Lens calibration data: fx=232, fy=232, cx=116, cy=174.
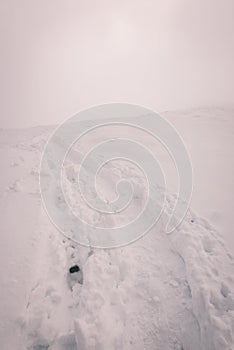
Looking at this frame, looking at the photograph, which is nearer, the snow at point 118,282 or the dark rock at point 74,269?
the snow at point 118,282

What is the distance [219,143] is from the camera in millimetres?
8836

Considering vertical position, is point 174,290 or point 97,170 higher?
point 97,170

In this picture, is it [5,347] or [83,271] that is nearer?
[5,347]

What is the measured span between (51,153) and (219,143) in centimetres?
640

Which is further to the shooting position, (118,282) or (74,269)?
(74,269)

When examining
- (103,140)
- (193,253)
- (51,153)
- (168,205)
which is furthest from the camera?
(103,140)

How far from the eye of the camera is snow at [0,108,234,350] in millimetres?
3334

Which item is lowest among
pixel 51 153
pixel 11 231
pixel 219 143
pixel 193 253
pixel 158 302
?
pixel 158 302

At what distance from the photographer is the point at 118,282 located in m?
4.21

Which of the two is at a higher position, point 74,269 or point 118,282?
point 74,269

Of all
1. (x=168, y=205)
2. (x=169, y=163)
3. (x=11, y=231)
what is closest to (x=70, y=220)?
(x=11, y=231)

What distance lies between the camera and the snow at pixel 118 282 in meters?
3.33

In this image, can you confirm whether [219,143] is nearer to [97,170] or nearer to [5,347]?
[97,170]

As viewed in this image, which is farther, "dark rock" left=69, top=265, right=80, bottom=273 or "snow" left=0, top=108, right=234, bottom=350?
"dark rock" left=69, top=265, right=80, bottom=273
